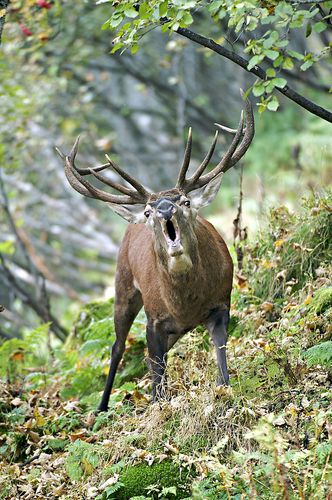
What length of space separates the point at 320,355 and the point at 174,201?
1641 millimetres

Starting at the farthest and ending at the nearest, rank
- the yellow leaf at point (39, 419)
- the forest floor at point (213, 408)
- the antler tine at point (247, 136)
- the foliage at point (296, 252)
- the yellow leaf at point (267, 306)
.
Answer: the foliage at point (296, 252)
the yellow leaf at point (267, 306)
the yellow leaf at point (39, 419)
the antler tine at point (247, 136)
the forest floor at point (213, 408)

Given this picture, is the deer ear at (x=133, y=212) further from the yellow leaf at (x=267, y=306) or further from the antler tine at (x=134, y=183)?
the yellow leaf at (x=267, y=306)

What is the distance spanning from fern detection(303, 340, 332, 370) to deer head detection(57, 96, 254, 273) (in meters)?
1.24

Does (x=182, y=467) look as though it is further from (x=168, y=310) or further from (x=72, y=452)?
(x=168, y=310)

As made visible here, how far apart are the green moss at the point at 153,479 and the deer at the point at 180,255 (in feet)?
2.83

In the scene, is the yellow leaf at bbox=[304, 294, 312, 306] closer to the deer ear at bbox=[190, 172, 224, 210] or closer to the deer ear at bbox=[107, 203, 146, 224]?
the deer ear at bbox=[190, 172, 224, 210]

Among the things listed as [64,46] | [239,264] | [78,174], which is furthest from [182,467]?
[64,46]

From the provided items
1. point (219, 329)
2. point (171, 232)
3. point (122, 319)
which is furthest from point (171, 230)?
point (122, 319)

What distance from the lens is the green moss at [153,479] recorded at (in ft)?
19.5

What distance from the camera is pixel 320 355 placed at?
615 centimetres

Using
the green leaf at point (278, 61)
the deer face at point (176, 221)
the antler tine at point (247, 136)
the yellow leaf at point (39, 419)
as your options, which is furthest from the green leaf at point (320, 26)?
the yellow leaf at point (39, 419)

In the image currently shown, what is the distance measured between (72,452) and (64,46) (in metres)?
11.4

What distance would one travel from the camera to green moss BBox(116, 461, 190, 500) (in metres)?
5.96

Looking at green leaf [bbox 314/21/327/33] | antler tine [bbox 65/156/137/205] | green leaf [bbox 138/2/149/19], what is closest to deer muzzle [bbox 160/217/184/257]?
antler tine [bbox 65/156/137/205]
